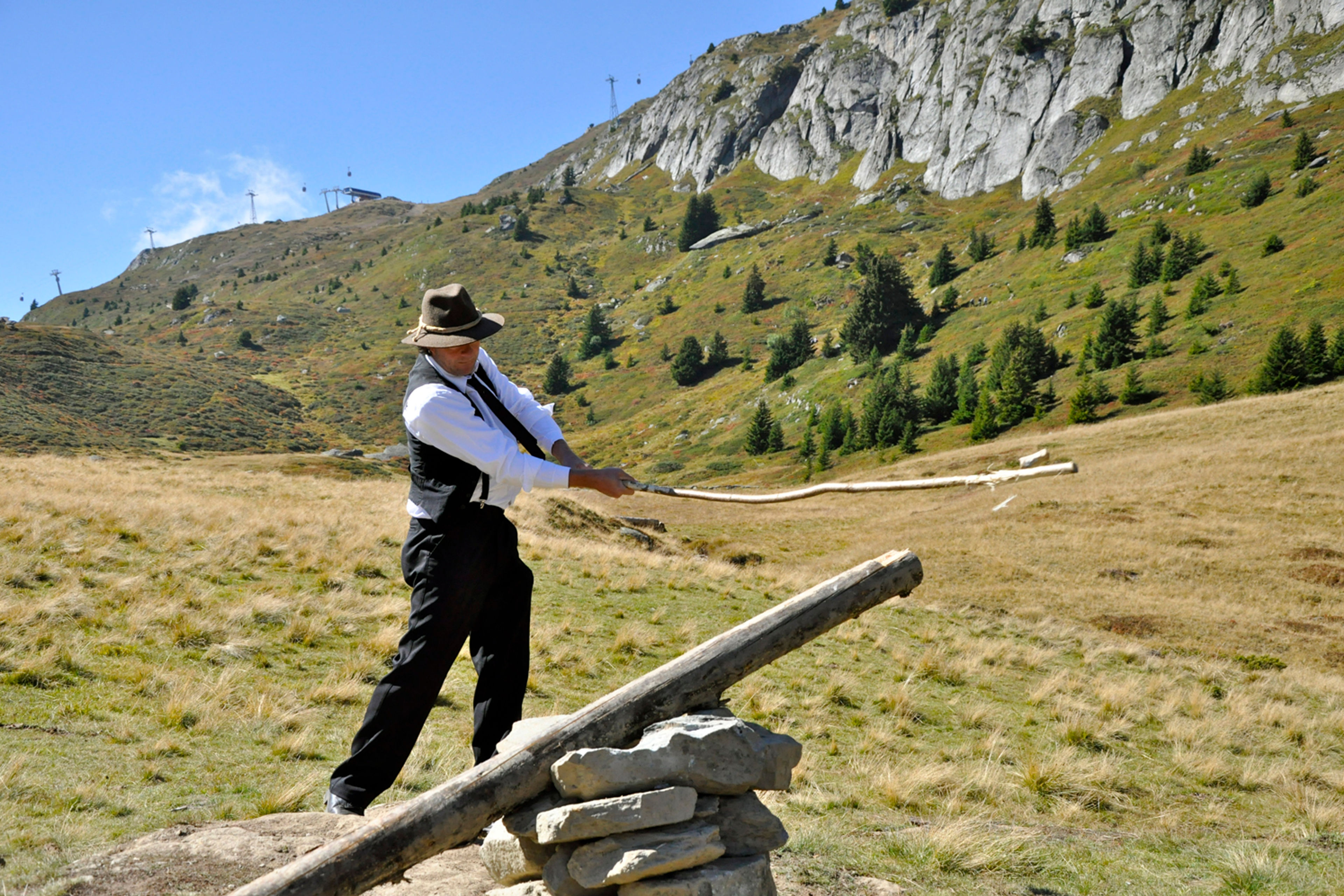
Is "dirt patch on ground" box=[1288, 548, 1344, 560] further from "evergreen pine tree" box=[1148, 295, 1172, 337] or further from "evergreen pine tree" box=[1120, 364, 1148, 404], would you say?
"evergreen pine tree" box=[1148, 295, 1172, 337]

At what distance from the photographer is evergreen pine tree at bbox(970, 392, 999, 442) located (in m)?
49.8

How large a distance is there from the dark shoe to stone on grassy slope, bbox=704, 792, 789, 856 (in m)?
1.83

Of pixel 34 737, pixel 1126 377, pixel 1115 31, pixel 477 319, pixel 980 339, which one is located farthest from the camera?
pixel 1115 31

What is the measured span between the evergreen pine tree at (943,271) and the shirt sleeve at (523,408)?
90336 millimetres

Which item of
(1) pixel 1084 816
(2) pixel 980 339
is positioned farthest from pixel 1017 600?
(2) pixel 980 339

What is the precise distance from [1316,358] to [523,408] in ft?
161

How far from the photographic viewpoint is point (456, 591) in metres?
3.92

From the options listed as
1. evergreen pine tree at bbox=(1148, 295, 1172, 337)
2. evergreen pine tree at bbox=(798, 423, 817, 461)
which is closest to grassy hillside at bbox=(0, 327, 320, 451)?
evergreen pine tree at bbox=(798, 423, 817, 461)

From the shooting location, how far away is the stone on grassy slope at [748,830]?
11.7ft

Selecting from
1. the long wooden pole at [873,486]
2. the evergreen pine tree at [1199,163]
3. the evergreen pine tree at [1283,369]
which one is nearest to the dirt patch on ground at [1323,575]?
the long wooden pole at [873,486]

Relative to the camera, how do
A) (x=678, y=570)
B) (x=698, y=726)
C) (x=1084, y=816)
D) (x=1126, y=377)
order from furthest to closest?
(x=1126, y=377), (x=678, y=570), (x=1084, y=816), (x=698, y=726)

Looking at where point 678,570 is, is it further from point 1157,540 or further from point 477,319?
point 1157,540

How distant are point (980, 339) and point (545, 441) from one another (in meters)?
68.6

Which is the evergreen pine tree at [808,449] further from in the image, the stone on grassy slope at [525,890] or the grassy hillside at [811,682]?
the stone on grassy slope at [525,890]
